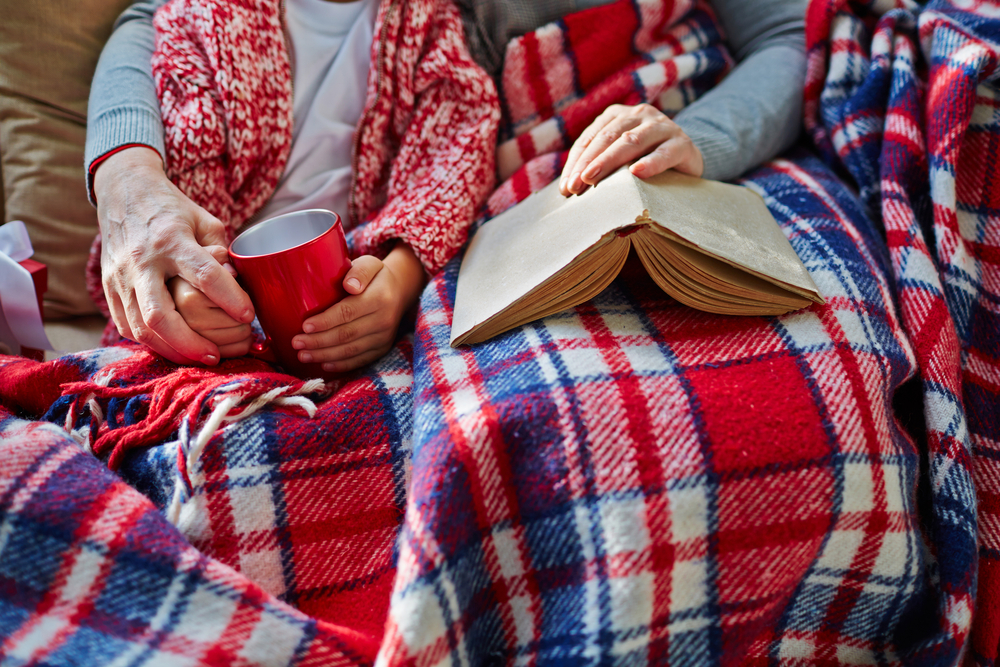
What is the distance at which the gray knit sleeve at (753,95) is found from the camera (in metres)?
0.83

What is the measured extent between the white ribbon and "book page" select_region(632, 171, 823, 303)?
2.31ft

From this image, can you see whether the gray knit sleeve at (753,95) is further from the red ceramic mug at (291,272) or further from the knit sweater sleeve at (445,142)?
the red ceramic mug at (291,272)

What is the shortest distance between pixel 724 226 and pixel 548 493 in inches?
12.3

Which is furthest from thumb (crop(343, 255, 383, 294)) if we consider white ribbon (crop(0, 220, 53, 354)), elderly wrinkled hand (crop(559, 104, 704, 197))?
white ribbon (crop(0, 220, 53, 354))

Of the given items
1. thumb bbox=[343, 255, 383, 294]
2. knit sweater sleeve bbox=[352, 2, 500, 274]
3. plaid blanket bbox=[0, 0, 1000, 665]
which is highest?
knit sweater sleeve bbox=[352, 2, 500, 274]

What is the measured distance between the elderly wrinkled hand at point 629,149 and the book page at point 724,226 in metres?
0.02

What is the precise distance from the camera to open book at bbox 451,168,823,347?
541 millimetres

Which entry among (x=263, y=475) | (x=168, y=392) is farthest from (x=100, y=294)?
(x=263, y=475)

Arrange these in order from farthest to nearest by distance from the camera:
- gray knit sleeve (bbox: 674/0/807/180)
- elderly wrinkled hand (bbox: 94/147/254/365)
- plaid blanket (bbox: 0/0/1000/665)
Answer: gray knit sleeve (bbox: 674/0/807/180)
elderly wrinkled hand (bbox: 94/147/254/365)
plaid blanket (bbox: 0/0/1000/665)

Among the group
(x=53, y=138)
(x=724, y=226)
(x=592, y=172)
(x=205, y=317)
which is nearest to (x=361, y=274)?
(x=205, y=317)

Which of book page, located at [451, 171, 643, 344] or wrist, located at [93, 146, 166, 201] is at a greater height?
wrist, located at [93, 146, 166, 201]

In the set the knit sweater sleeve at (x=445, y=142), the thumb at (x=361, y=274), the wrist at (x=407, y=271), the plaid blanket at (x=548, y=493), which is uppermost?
the knit sweater sleeve at (x=445, y=142)

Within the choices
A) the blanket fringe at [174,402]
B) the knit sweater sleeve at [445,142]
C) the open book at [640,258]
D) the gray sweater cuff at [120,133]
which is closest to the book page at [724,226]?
the open book at [640,258]

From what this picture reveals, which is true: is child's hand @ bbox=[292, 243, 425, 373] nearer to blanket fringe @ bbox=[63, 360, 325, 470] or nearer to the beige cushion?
blanket fringe @ bbox=[63, 360, 325, 470]
